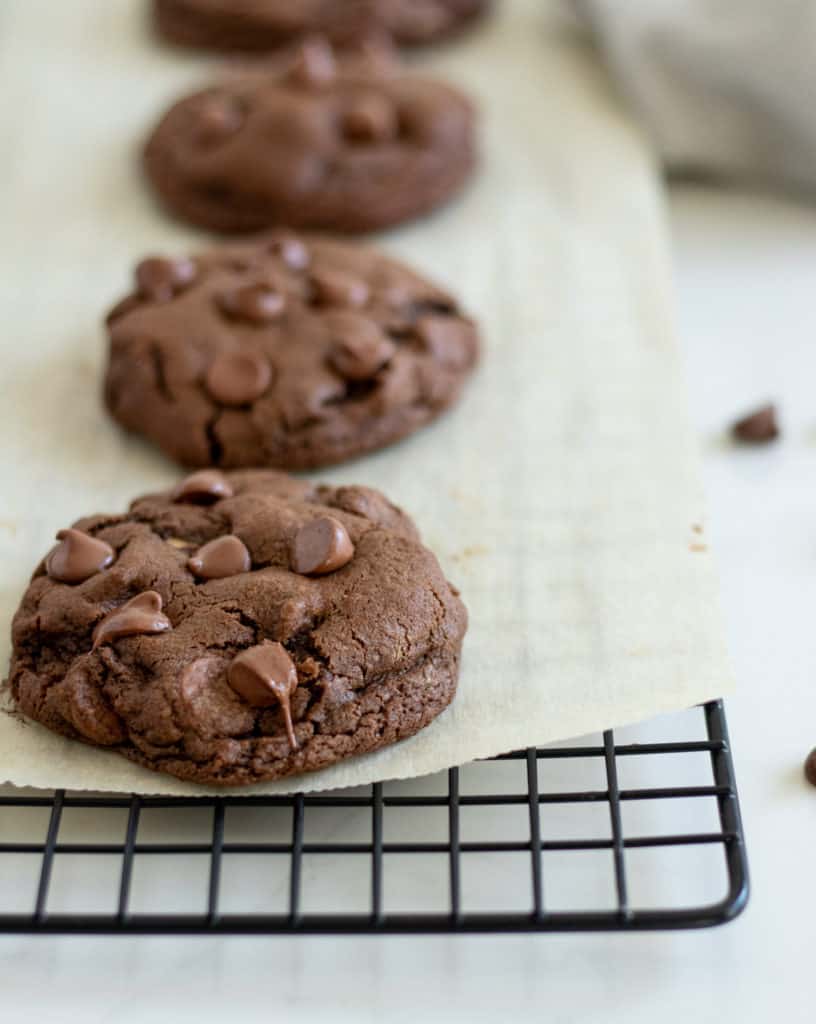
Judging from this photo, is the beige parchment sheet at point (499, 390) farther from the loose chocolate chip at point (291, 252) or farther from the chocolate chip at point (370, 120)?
the loose chocolate chip at point (291, 252)

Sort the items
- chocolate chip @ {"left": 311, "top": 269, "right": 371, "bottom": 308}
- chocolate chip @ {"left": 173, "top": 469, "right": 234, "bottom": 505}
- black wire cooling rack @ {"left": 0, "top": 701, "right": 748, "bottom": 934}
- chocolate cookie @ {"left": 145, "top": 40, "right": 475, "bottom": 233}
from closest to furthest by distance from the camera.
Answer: black wire cooling rack @ {"left": 0, "top": 701, "right": 748, "bottom": 934}
chocolate chip @ {"left": 173, "top": 469, "right": 234, "bottom": 505}
chocolate chip @ {"left": 311, "top": 269, "right": 371, "bottom": 308}
chocolate cookie @ {"left": 145, "top": 40, "right": 475, "bottom": 233}

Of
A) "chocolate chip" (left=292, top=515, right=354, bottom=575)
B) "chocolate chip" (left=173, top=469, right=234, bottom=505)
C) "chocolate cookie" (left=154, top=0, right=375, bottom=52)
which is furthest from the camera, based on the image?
"chocolate cookie" (left=154, top=0, right=375, bottom=52)

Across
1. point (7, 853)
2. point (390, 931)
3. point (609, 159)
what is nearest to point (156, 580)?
point (7, 853)

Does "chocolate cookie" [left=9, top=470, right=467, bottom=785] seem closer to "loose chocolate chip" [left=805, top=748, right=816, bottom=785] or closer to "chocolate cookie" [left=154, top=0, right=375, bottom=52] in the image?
"loose chocolate chip" [left=805, top=748, right=816, bottom=785]

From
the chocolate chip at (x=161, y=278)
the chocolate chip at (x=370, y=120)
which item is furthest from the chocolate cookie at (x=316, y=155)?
the chocolate chip at (x=161, y=278)

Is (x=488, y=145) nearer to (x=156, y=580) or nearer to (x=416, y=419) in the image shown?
(x=416, y=419)

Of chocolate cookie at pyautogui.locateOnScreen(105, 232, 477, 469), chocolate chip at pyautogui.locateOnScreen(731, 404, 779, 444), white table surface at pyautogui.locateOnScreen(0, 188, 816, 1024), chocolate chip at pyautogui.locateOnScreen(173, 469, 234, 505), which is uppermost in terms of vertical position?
chocolate chip at pyautogui.locateOnScreen(173, 469, 234, 505)

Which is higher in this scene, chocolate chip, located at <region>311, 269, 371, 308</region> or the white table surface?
chocolate chip, located at <region>311, 269, 371, 308</region>

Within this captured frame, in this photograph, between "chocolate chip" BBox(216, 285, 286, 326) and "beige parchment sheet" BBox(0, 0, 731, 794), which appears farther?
"chocolate chip" BBox(216, 285, 286, 326)

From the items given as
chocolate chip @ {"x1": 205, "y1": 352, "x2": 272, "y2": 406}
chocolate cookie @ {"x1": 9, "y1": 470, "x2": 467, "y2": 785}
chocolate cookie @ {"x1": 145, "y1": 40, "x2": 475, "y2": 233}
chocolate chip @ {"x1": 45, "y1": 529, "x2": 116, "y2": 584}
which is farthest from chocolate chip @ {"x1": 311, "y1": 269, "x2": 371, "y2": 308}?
chocolate chip @ {"x1": 45, "y1": 529, "x2": 116, "y2": 584}
